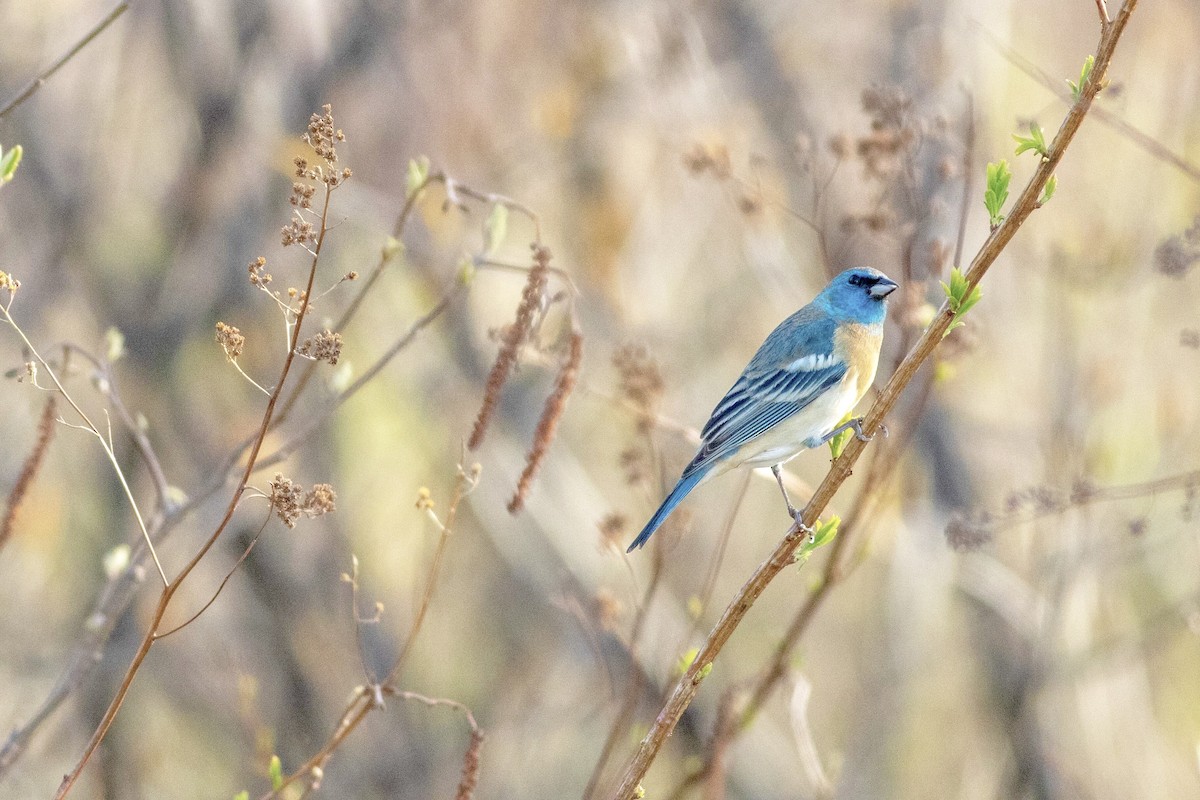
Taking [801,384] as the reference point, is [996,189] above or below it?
below

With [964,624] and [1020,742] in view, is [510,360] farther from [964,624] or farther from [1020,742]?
[964,624]

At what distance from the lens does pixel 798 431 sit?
477 cm

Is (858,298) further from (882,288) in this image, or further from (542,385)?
(542,385)

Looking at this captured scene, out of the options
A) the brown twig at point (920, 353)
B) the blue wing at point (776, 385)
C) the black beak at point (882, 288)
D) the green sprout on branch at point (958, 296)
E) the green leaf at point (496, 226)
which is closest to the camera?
the brown twig at point (920, 353)

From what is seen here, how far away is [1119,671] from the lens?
7.63 metres

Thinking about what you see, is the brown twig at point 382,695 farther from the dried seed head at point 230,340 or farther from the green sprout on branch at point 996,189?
the green sprout on branch at point 996,189

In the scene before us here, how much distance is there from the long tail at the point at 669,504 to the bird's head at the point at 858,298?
0.98 metres

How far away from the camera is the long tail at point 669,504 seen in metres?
4.10

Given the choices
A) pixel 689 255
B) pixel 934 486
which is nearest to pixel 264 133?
pixel 689 255

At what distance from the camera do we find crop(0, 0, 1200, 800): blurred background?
7.10m

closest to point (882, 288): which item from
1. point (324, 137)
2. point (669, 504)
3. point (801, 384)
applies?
point (801, 384)

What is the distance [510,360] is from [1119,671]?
6.21 m

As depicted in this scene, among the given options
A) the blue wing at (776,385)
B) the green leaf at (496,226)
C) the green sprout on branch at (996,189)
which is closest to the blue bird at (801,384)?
the blue wing at (776,385)

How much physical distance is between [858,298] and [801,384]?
53 cm
